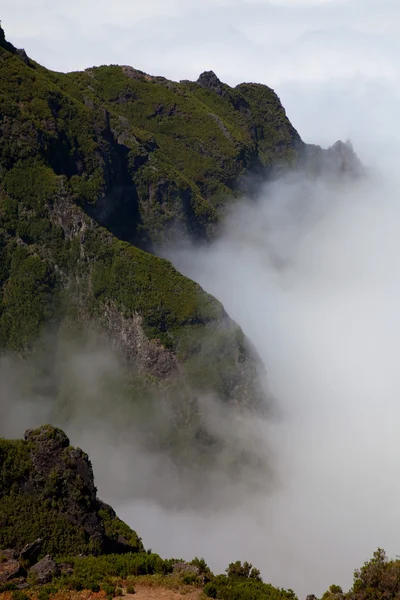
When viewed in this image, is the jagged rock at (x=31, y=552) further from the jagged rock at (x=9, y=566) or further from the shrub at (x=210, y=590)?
the shrub at (x=210, y=590)

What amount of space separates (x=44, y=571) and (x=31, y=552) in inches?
223

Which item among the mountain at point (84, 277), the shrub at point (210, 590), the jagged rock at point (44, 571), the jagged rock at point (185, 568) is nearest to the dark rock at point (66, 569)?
the jagged rock at point (44, 571)

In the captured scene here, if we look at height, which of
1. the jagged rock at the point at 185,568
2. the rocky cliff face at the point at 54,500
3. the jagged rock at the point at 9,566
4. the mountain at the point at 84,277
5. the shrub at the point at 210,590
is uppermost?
the mountain at the point at 84,277

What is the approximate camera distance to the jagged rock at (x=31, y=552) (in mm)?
66812

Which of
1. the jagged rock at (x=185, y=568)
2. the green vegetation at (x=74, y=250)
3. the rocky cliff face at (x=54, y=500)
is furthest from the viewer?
the green vegetation at (x=74, y=250)

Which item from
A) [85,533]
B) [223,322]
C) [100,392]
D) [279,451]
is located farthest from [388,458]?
[85,533]

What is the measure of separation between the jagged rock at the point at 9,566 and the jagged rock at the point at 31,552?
647mm

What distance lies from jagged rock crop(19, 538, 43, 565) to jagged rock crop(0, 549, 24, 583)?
0.65 metres

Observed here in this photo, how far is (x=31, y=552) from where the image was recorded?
223 ft

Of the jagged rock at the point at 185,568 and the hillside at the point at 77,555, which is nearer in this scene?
the hillside at the point at 77,555

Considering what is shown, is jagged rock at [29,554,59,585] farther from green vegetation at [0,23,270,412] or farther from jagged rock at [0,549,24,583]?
green vegetation at [0,23,270,412]

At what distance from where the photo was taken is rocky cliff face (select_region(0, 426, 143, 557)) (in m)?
72.1

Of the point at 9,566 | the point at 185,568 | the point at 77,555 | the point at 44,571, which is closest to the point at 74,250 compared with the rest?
the point at 77,555

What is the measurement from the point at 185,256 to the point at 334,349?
4287 centimetres
